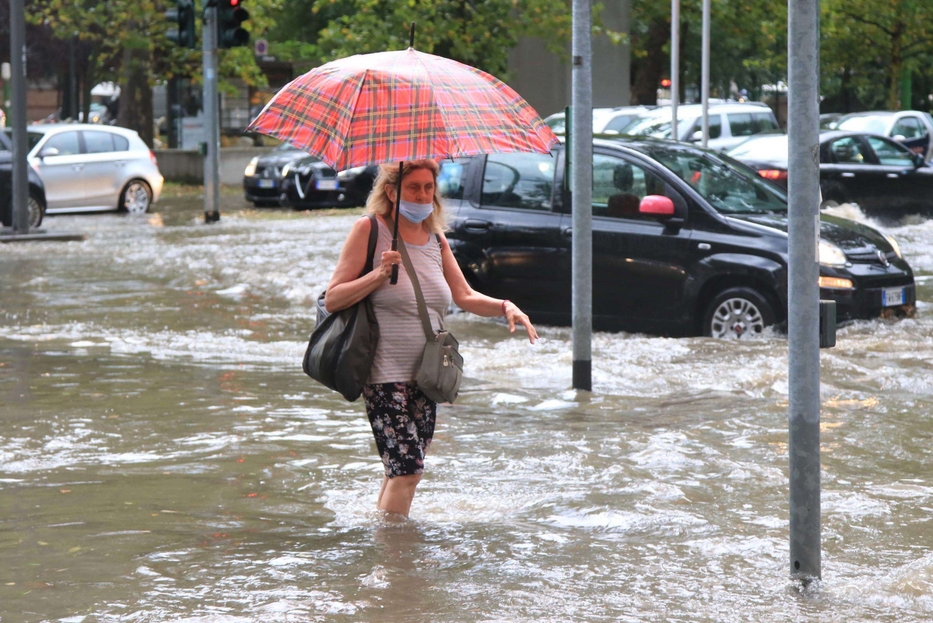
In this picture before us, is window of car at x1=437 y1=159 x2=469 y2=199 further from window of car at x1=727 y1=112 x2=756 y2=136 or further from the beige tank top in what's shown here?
window of car at x1=727 y1=112 x2=756 y2=136

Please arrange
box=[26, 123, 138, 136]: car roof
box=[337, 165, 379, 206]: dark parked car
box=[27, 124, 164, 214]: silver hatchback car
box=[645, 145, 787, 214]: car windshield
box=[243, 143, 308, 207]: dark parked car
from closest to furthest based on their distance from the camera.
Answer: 1. box=[645, 145, 787, 214]: car windshield
2. box=[27, 124, 164, 214]: silver hatchback car
3. box=[26, 123, 138, 136]: car roof
4. box=[337, 165, 379, 206]: dark parked car
5. box=[243, 143, 308, 207]: dark parked car

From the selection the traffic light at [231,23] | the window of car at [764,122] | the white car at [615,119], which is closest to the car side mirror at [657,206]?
the traffic light at [231,23]

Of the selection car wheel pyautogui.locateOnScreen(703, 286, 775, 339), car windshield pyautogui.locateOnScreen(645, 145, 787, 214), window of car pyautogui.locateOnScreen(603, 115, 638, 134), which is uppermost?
window of car pyautogui.locateOnScreen(603, 115, 638, 134)

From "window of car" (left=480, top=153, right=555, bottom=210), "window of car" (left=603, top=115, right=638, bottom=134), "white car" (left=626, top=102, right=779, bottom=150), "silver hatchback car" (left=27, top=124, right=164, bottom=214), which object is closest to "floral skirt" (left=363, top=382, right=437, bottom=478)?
"window of car" (left=480, top=153, right=555, bottom=210)

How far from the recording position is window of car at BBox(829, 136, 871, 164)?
20703 millimetres

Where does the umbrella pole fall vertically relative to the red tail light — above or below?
below

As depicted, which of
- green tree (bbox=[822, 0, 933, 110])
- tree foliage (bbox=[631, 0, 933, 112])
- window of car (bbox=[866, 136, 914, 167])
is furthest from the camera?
green tree (bbox=[822, 0, 933, 110])

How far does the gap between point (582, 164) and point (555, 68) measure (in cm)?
2894

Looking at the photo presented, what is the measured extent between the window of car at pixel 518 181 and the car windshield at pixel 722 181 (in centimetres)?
87

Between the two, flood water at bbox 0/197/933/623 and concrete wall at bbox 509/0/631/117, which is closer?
flood water at bbox 0/197/933/623

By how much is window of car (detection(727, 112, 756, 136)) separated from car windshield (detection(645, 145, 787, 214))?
42.6 feet

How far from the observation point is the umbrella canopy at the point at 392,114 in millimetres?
5215

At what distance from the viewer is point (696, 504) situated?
632 cm

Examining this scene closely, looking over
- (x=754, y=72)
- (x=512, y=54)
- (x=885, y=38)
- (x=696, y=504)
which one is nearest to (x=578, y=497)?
(x=696, y=504)
